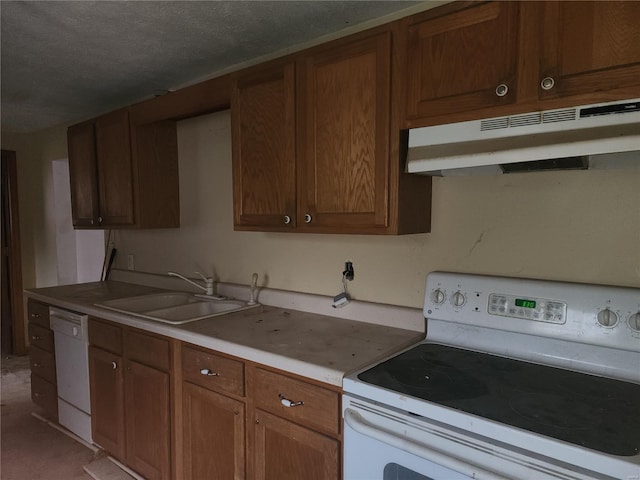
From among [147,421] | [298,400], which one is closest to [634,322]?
[298,400]

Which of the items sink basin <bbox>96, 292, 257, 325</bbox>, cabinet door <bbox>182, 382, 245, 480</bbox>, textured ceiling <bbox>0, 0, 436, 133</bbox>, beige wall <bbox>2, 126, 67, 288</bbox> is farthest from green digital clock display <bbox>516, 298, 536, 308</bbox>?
beige wall <bbox>2, 126, 67, 288</bbox>

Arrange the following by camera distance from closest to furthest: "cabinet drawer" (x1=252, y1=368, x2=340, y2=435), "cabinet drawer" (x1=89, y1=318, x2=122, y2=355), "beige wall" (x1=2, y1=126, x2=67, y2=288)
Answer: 1. "cabinet drawer" (x1=252, y1=368, x2=340, y2=435)
2. "cabinet drawer" (x1=89, y1=318, x2=122, y2=355)
3. "beige wall" (x1=2, y1=126, x2=67, y2=288)

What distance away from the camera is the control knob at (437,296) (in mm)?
1562

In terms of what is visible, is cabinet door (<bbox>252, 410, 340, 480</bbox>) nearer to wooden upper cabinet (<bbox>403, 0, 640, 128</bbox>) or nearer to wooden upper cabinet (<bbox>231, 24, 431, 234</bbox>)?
wooden upper cabinet (<bbox>231, 24, 431, 234</bbox>)

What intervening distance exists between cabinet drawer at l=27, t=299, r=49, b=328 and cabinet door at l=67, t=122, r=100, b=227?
623 millimetres

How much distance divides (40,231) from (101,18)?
10.8 ft

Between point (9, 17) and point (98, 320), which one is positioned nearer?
point (9, 17)

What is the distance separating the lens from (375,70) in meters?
1.47

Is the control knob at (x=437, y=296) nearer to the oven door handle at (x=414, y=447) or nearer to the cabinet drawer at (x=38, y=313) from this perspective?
the oven door handle at (x=414, y=447)

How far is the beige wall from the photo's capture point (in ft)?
13.1

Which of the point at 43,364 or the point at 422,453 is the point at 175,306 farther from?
the point at 422,453

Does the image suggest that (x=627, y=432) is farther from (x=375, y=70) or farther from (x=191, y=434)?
(x=191, y=434)

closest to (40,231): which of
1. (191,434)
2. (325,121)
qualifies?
(191,434)

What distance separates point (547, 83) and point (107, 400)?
2432mm
